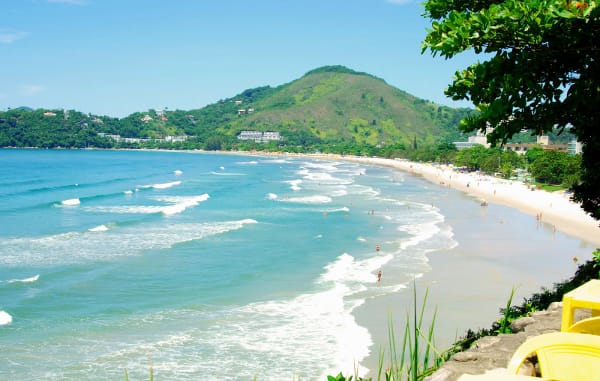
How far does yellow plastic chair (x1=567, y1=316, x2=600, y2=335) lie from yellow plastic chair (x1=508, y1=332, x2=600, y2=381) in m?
0.74

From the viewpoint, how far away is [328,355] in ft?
48.5

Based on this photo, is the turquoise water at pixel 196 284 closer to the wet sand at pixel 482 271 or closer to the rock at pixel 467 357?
the wet sand at pixel 482 271

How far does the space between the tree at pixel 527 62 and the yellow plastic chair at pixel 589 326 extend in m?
3.06

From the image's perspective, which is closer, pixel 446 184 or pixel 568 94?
pixel 568 94

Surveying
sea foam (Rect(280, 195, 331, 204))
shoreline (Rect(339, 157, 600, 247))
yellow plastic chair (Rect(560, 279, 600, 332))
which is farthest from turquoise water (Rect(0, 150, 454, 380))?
shoreline (Rect(339, 157, 600, 247))

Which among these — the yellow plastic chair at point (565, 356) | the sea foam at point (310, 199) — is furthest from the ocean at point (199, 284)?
the yellow plastic chair at point (565, 356)

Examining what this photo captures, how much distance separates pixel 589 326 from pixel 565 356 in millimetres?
891

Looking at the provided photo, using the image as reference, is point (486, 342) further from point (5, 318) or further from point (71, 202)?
point (71, 202)

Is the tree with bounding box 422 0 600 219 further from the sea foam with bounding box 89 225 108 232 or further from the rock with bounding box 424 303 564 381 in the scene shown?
the sea foam with bounding box 89 225 108 232

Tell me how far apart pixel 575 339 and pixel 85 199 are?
54.9 metres

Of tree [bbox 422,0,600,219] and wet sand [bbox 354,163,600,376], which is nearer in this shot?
tree [bbox 422,0,600,219]

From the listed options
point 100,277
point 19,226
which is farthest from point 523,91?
point 19,226

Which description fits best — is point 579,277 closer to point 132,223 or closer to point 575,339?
point 575,339

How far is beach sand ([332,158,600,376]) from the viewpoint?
17.9 m
